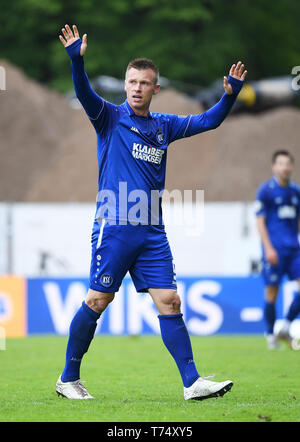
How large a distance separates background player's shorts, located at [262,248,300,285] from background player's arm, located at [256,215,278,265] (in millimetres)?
170

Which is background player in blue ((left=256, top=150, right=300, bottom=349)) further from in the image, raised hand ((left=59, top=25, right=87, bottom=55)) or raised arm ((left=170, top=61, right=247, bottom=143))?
raised hand ((left=59, top=25, right=87, bottom=55))

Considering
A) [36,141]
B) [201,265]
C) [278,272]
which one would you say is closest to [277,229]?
[278,272]

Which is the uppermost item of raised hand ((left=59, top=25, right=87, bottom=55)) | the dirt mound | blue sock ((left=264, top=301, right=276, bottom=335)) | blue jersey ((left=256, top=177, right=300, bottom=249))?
the dirt mound

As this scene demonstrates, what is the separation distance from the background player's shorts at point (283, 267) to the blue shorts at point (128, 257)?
4.68 metres

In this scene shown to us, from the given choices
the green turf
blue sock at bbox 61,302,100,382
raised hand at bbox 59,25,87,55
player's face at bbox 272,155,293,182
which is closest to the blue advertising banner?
the green turf

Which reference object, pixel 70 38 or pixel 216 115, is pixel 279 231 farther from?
pixel 70 38

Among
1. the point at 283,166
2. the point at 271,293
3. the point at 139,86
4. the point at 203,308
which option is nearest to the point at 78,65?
the point at 139,86

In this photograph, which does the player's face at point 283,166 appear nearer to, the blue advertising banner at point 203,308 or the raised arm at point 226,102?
the blue advertising banner at point 203,308

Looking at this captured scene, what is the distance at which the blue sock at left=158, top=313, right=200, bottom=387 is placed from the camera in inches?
233

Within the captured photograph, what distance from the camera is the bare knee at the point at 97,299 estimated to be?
604cm

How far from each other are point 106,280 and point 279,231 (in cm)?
511

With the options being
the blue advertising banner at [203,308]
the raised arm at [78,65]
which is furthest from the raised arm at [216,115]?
the blue advertising banner at [203,308]

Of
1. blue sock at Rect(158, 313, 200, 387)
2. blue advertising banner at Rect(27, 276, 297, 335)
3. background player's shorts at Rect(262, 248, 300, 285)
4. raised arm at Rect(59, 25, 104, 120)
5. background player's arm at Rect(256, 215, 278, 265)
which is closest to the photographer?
raised arm at Rect(59, 25, 104, 120)

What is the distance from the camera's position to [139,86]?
5988 mm
